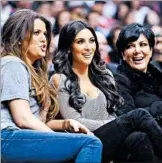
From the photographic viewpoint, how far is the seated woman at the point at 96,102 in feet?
7.70

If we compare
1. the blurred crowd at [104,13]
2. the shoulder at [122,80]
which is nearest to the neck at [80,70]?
the shoulder at [122,80]

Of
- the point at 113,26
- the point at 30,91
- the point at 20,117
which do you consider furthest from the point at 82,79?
the point at 113,26

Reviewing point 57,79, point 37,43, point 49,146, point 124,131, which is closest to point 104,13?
point 57,79

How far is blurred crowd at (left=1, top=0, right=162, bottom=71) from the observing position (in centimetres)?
454

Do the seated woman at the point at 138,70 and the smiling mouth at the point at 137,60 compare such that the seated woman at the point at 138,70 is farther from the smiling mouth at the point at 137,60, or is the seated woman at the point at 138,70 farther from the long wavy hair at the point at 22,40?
the long wavy hair at the point at 22,40

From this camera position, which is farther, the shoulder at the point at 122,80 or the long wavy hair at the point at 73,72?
the shoulder at the point at 122,80

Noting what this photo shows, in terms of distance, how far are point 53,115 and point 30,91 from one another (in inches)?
8.9

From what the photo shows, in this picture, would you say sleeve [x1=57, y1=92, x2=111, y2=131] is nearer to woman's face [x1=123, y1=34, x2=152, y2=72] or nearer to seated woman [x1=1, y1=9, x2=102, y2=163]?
seated woman [x1=1, y1=9, x2=102, y2=163]

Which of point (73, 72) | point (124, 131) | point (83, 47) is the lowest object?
point (124, 131)

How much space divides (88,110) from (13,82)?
50 centimetres

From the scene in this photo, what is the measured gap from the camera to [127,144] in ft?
7.73

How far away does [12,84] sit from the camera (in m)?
2.18

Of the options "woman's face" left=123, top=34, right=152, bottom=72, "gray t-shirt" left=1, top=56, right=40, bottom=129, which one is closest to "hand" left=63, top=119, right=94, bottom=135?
"gray t-shirt" left=1, top=56, right=40, bottom=129

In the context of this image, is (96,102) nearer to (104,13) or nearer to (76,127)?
(76,127)
